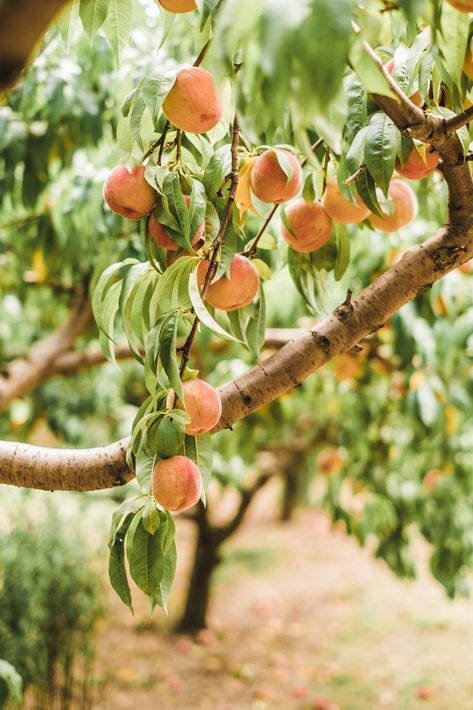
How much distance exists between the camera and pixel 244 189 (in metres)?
0.87

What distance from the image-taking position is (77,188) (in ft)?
5.27

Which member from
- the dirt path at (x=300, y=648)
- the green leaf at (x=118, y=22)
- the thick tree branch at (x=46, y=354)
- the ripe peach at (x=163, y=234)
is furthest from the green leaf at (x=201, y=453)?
the dirt path at (x=300, y=648)

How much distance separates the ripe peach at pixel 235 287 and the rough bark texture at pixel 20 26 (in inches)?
16.4

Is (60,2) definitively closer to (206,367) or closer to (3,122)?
(3,122)

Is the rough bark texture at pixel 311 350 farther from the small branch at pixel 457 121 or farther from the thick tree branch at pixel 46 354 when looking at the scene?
the thick tree branch at pixel 46 354

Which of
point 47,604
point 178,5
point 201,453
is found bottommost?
point 47,604

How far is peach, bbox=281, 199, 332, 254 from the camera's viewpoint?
2.93ft

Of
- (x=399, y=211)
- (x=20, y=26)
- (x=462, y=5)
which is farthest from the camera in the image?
(x=399, y=211)

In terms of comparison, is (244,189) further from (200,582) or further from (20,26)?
(200,582)

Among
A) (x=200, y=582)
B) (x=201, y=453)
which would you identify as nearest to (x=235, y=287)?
(x=201, y=453)

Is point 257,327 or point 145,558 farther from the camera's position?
→ point 257,327

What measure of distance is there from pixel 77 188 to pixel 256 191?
947 mm

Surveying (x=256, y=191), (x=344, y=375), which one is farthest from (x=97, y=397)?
(x=256, y=191)

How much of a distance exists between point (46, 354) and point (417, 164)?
4.95ft
